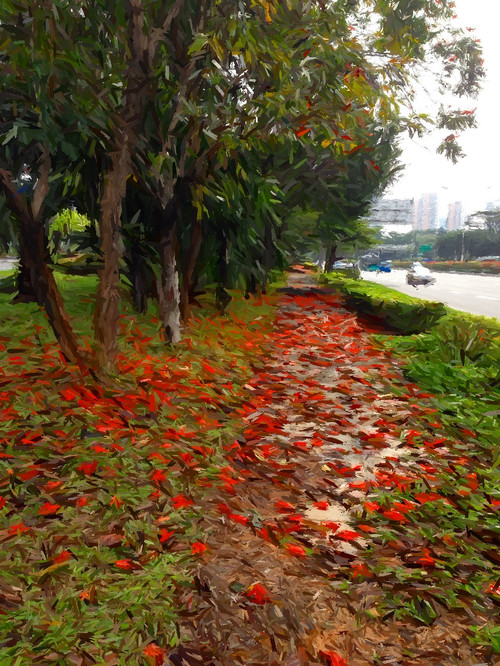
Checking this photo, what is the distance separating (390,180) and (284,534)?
24.6 metres

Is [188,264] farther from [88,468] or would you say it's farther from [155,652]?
[155,652]

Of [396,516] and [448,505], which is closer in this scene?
[396,516]


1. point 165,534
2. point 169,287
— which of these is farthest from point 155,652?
point 169,287

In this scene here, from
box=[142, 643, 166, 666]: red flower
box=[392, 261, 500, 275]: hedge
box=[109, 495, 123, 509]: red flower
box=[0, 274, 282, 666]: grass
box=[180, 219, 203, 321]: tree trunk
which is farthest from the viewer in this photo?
box=[392, 261, 500, 275]: hedge

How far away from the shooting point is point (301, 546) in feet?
12.6

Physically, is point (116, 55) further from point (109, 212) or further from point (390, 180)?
point (390, 180)

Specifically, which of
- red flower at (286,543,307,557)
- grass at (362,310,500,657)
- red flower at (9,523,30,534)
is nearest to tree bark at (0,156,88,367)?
red flower at (9,523,30,534)

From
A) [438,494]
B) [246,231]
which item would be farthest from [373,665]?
[246,231]

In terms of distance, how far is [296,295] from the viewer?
1738 centimetres

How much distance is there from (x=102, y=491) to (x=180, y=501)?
24.6 inches

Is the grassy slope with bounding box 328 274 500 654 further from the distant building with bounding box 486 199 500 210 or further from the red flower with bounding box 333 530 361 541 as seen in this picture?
the distant building with bounding box 486 199 500 210

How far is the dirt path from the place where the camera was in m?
2.87

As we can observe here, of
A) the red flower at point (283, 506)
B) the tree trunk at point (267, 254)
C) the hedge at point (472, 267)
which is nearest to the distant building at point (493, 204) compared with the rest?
the hedge at point (472, 267)

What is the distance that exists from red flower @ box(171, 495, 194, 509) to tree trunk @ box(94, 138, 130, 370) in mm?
2614
